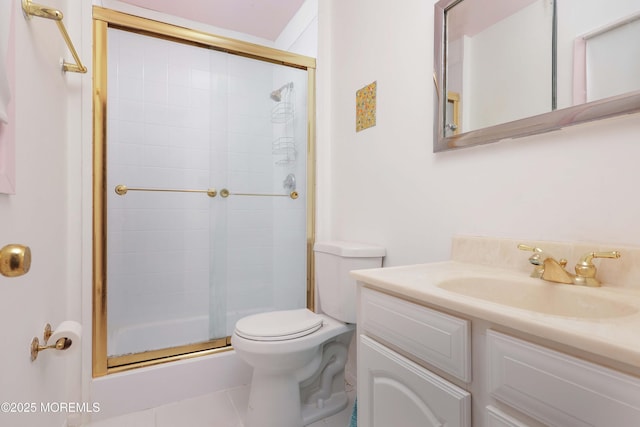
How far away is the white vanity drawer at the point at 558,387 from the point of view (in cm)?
40

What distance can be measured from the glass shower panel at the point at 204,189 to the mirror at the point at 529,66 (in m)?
1.07

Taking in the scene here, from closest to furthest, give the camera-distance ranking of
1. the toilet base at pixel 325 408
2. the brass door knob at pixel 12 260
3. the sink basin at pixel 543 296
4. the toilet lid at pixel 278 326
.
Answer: the brass door knob at pixel 12 260 → the sink basin at pixel 543 296 → the toilet lid at pixel 278 326 → the toilet base at pixel 325 408

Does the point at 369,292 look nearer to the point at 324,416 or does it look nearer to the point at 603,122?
the point at 603,122

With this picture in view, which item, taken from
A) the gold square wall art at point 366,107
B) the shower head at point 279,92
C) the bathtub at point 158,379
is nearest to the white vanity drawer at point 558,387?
the gold square wall art at point 366,107

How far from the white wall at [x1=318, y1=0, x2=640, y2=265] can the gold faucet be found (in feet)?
0.30

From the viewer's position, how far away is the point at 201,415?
1.46 metres

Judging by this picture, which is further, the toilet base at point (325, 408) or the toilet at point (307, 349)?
the toilet base at point (325, 408)

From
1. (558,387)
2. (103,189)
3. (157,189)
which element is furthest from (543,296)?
(157,189)

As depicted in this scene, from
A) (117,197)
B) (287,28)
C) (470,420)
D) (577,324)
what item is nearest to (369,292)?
(470,420)

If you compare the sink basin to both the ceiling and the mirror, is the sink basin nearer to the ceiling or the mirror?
the mirror

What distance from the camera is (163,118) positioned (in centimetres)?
210

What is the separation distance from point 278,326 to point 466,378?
89 cm

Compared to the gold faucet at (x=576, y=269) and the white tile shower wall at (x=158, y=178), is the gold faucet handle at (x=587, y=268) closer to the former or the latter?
the gold faucet at (x=576, y=269)

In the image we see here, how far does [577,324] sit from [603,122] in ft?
1.93
